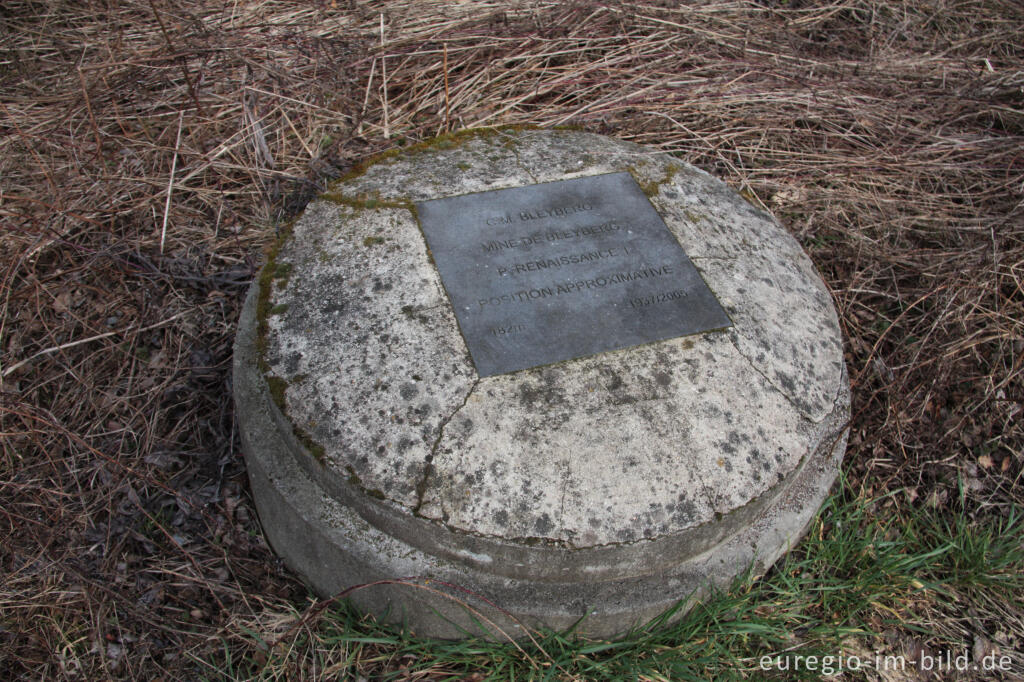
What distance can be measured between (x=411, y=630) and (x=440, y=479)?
506 mm

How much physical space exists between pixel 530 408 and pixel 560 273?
20.3 inches

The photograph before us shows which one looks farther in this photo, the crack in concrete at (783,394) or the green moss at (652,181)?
the green moss at (652,181)

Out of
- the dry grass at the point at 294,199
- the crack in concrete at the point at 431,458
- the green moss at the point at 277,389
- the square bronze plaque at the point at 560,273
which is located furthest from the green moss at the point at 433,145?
the crack in concrete at the point at 431,458

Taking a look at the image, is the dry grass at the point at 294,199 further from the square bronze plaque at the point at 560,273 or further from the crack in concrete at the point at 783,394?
the square bronze plaque at the point at 560,273

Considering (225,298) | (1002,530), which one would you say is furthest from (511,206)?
(1002,530)

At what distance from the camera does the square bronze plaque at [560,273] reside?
1.99 metres

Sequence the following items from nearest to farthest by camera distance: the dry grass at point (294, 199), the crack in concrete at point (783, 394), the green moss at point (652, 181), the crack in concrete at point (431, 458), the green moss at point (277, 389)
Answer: the crack in concrete at point (431, 458)
the green moss at point (277, 389)
the crack in concrete at point (783, 394)
the dry grass at point (294, 199)
the green moss at point (652, 181)

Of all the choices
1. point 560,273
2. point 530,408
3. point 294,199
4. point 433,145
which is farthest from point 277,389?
point 294,199

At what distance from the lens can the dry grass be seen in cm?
217

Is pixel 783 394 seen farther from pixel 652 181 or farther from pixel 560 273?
pixel 652 181

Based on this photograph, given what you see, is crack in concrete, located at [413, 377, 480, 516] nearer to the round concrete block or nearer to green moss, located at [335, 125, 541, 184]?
the round concrete block

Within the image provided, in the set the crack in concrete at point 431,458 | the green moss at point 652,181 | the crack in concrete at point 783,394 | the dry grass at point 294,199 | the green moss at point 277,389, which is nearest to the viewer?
the crack in concrete at point 431,458

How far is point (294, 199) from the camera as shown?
3.16m

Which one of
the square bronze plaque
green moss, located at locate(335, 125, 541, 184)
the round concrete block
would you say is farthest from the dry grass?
the square bronze plaque
